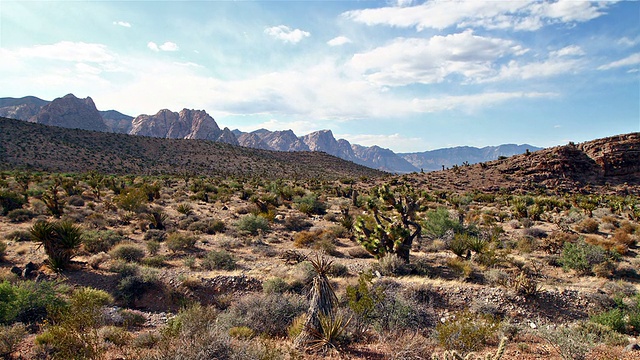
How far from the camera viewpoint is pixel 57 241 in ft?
38.2

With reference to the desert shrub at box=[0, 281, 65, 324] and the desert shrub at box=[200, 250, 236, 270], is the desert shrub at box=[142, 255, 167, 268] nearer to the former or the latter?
the desert shrub at box=[200, 250, 236, 270]

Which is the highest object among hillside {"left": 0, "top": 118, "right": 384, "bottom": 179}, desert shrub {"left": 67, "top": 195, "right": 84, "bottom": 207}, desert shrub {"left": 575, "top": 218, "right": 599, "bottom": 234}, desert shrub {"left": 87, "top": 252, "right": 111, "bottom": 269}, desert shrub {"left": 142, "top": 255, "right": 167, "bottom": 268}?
hillside {"left": 0, "top": 118, "right": 384, "bottom": 179}

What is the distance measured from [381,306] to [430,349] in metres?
2.54

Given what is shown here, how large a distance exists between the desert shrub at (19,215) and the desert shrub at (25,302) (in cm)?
1204

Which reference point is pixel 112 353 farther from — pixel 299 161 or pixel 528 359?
pixel 299 161

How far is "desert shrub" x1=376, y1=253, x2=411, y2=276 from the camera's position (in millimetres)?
Answer: 12125

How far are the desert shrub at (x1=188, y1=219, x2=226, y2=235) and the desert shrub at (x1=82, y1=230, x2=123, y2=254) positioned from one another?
13.3 ft

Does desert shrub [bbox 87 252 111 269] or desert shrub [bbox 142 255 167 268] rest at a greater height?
desert shrub [bbox 87 252 111 269]

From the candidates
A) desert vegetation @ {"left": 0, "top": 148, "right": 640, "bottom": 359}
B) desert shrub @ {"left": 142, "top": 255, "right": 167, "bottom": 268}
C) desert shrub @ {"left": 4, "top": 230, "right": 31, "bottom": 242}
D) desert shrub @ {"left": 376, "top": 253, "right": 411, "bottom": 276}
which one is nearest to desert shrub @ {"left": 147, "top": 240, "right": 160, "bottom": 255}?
desert vegetation @ {"left": 0, "top": 148, "right": 640, "bottom": 359}

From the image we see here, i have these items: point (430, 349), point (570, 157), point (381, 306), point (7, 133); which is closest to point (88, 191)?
point (381, 306)

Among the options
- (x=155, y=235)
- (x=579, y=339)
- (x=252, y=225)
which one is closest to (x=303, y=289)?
(x=579, y=339)

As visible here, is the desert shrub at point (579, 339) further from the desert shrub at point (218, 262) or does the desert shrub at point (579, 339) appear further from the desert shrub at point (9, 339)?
the desert shrub at point (9, 339)

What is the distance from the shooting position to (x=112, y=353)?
6434 millimetres

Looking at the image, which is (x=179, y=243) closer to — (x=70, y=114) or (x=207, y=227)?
(x=207, y=227)
